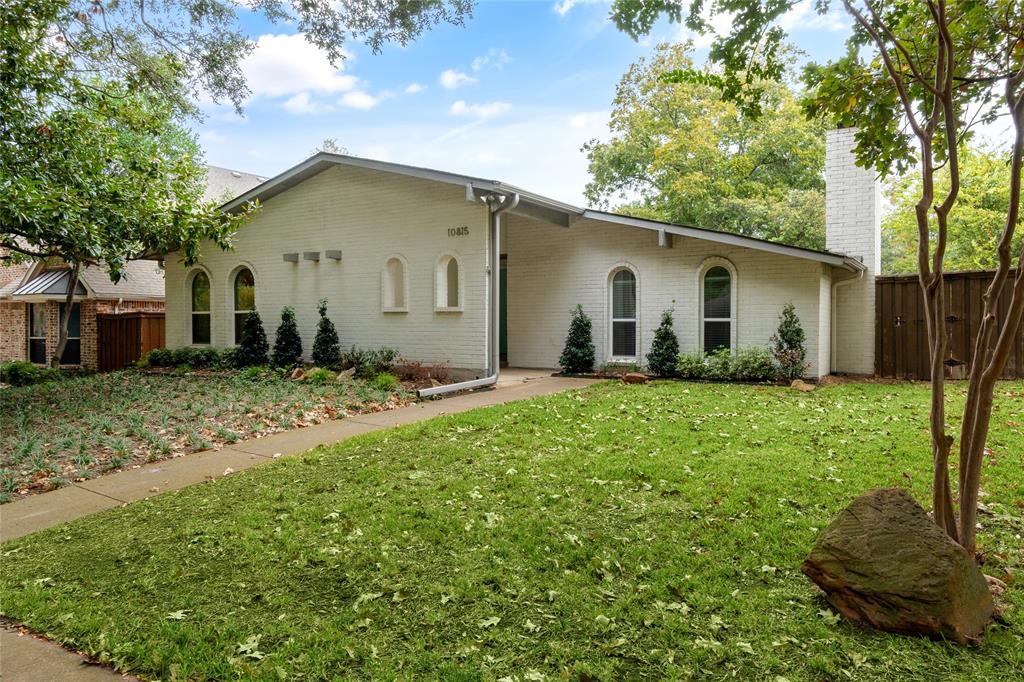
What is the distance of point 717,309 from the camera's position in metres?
11.4

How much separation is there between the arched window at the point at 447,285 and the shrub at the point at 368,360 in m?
1.42

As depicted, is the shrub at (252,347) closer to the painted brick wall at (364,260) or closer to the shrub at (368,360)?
the painted brick wall at (364,260)

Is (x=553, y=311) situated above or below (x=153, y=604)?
above

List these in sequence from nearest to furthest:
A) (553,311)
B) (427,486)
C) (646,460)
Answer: (427,486) → (646,460) → (553,311)

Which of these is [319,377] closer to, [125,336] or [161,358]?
[161,358]

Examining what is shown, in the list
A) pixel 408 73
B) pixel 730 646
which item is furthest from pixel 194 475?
pixel 408 73

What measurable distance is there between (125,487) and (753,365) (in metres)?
9.22

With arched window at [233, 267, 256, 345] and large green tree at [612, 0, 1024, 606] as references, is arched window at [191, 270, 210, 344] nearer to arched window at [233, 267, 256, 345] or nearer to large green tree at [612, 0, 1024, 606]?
arched window at [233, 267, 256, 345]

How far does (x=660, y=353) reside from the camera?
11.2 metres

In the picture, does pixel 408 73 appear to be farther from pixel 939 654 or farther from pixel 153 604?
pixel 939 654

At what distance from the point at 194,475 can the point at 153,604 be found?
2479 millimetres

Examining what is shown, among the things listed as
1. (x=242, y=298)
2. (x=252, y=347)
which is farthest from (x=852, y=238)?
(x=242, y=298)

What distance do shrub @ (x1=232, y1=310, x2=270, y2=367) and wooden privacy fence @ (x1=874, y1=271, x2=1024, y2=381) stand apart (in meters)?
12.7

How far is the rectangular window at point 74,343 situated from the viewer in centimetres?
1839
